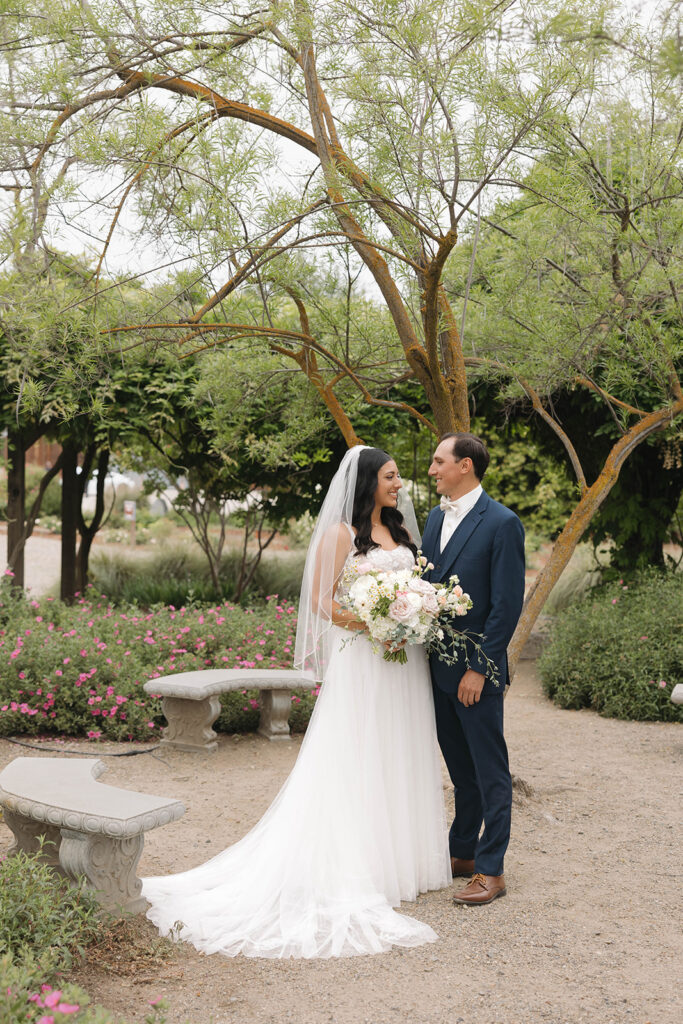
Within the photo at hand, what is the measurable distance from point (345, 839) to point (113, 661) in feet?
10.9

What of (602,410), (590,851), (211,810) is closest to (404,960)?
(590,851)

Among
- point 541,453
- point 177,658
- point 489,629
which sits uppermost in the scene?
point 541,453

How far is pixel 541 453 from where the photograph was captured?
9.46m

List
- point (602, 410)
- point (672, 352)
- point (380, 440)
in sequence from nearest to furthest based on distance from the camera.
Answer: point (672, 352) < point (602, 410) < point (380, 440)

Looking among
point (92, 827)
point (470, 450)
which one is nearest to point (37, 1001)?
point (92, 827)

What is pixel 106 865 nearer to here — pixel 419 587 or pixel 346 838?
pixel 346 838

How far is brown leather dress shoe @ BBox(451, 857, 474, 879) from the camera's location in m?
3.95

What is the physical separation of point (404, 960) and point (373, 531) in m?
1.60

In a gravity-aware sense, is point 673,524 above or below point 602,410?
below

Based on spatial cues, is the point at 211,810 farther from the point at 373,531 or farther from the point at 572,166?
the point at 572,166

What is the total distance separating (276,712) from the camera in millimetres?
6215

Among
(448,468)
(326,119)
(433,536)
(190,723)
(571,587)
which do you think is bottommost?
(190,723)

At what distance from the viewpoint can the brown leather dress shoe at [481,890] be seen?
11.8 feet

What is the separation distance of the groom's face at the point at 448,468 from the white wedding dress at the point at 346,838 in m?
0.33
